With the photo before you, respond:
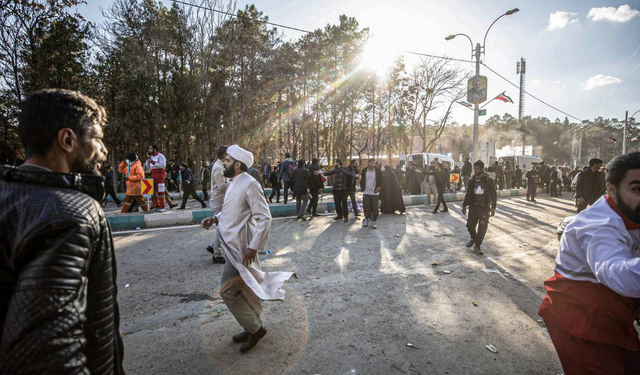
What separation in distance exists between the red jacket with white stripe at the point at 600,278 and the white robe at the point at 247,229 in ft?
6.92

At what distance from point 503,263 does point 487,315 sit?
2417 mm

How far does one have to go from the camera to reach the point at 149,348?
2963 millimetres

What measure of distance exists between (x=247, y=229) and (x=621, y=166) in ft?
9.07

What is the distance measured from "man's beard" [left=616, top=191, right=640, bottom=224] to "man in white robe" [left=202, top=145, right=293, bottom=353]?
2410 mm

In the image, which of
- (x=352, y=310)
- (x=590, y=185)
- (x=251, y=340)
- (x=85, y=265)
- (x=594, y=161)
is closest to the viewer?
(x=85, y=265)

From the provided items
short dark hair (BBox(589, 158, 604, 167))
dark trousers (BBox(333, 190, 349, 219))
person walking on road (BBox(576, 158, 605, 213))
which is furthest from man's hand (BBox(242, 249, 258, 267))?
person walking on road (BBox(576, 158, 605, 213))

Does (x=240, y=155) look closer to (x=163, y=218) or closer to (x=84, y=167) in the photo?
(x=84, y=167)

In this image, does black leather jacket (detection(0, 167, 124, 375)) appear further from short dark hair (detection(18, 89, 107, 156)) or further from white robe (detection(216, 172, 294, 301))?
white robe (detection(216, 172, 294, 301))

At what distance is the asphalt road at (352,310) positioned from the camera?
2.78 meters

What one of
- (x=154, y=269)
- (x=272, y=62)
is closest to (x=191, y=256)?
(x=154, y=269)

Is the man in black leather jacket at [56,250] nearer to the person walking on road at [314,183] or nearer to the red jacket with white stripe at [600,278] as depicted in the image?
the red jacket with white stripe at [600,278]

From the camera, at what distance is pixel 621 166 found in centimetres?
175

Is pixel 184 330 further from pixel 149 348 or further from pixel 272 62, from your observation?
pixel 272 62

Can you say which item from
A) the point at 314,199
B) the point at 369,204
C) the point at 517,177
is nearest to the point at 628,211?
the point at 369,204
